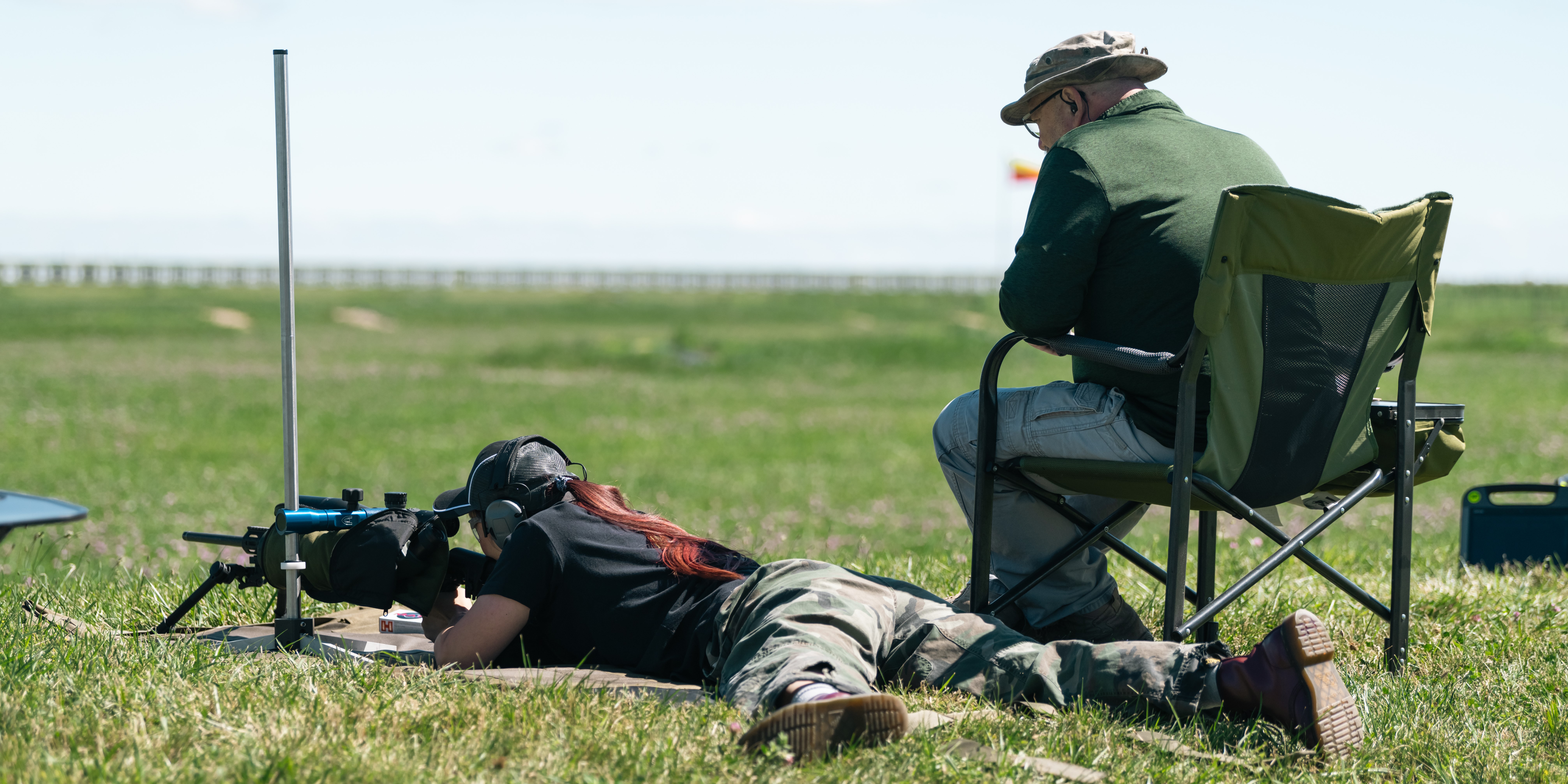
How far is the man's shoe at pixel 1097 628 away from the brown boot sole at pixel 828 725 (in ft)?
4.32

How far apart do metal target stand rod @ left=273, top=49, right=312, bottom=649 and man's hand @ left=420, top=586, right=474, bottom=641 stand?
0.32 m

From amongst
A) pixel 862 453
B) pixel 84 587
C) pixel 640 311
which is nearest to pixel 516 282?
pixel 640 311

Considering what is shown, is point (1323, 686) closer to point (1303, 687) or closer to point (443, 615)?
point (1303, 687)

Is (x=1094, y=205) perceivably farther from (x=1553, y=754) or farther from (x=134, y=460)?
(x=134, y=460)

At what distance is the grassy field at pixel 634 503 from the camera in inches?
99.9

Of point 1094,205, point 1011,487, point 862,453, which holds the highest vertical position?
point 1094,205

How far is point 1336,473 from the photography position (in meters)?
3.48

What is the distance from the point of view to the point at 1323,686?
276 cm

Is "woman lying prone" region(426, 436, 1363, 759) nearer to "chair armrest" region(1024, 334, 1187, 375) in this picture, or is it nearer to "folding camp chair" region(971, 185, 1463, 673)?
"folding camp chair" region(971, 185, 1463, 673)

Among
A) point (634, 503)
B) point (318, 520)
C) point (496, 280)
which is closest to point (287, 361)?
point (318, 520)

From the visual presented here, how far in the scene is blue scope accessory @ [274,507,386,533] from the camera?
3.45 meters

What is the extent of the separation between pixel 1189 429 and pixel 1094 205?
2.02ft

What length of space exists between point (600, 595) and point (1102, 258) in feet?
5.08

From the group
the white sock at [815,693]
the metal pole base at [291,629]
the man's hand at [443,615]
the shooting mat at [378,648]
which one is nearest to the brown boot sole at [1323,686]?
the white sock at [815,693]
